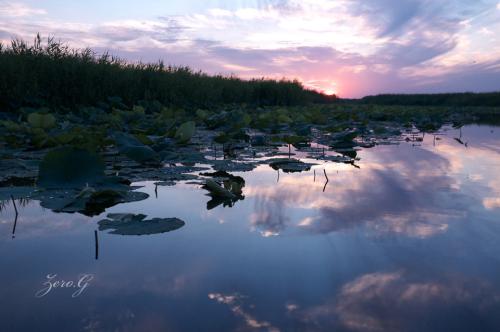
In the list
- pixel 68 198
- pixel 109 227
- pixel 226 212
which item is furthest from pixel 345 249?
pixel 68 198

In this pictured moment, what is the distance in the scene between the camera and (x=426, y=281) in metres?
0.84

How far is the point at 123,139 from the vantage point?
202 centimetres

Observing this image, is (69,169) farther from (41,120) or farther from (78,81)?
(78,81)

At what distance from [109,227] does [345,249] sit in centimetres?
58

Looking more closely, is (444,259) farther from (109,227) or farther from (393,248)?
(109,227)

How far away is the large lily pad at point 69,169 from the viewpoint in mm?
1498

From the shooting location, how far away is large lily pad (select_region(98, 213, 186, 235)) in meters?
1.05

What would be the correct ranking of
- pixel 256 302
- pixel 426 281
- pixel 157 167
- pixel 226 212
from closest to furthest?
pixel 256 302 < pixel 426 281 < pixel 226 212 < pixel 157 167

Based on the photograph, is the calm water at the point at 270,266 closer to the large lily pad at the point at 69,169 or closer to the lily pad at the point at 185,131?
the large lily pad at the point at 69,169

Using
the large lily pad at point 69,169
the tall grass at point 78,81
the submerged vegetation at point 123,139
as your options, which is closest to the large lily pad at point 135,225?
the submerged vegetation at point 123,139

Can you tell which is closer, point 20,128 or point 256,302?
point 256,302

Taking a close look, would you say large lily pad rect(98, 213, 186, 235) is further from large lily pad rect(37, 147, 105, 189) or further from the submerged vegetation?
large lily pad rect(37, 147, 105, 189)

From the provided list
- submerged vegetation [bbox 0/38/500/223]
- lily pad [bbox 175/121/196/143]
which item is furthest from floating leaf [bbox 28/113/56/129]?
lily pad [bbox 175/121/196/143]

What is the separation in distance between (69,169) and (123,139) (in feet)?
1.63
